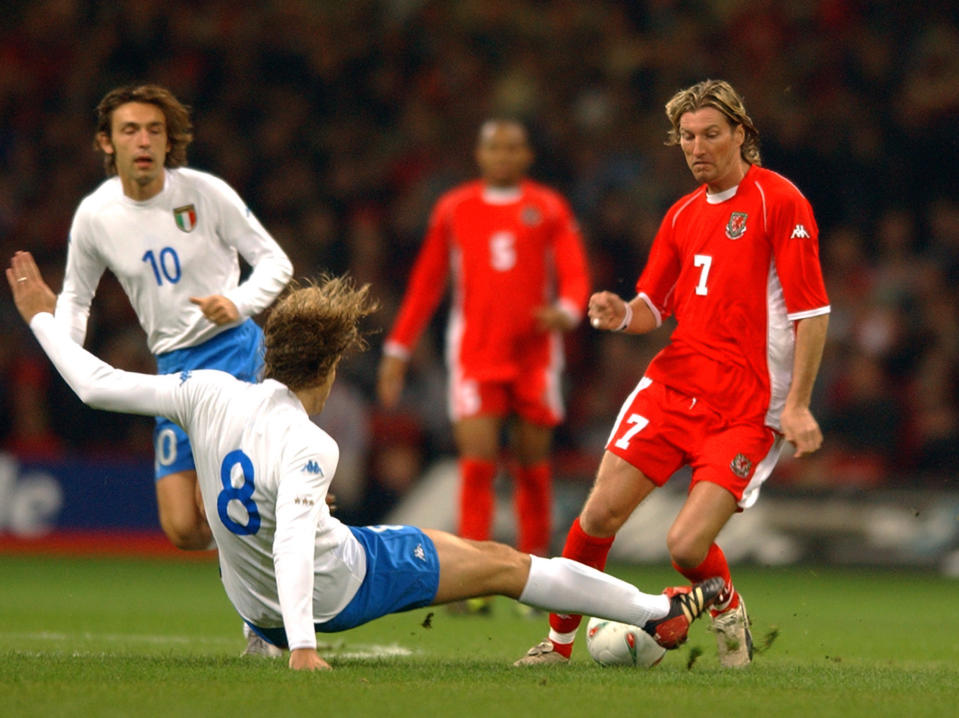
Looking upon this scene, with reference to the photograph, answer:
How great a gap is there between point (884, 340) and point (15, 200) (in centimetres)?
808

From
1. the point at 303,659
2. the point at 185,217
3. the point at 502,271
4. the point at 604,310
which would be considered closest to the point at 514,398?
the point at 502,271

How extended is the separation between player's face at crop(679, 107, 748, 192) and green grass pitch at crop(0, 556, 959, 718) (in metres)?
1.79

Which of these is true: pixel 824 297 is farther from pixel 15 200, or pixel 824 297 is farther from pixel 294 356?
pixel 15 200

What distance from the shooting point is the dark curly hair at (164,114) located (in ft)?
21.2

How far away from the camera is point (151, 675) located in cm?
491

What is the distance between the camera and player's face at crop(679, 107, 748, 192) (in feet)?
18.6

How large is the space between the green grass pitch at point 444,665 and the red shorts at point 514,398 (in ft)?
3.74

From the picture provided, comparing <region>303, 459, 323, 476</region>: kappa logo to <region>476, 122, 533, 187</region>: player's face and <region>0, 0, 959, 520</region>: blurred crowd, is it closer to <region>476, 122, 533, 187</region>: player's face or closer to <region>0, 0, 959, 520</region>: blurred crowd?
<region>476, 122, 533, 187</region>: player's face

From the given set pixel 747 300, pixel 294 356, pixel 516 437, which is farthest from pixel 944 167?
pixel 294 356

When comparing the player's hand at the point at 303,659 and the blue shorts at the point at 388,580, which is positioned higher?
the blue shorts at the point at 388,580

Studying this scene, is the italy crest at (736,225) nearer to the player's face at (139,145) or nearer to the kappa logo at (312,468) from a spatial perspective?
the kappa logo at (312,468)

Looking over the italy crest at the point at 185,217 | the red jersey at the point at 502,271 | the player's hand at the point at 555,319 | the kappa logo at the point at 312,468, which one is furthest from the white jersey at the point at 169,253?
the red jersey at the point at 502,271

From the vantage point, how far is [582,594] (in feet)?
17.0

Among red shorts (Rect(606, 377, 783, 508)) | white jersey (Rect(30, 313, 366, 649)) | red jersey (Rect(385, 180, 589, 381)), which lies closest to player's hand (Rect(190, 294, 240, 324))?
white jersey (Rect(30, 313, 366, 649))
